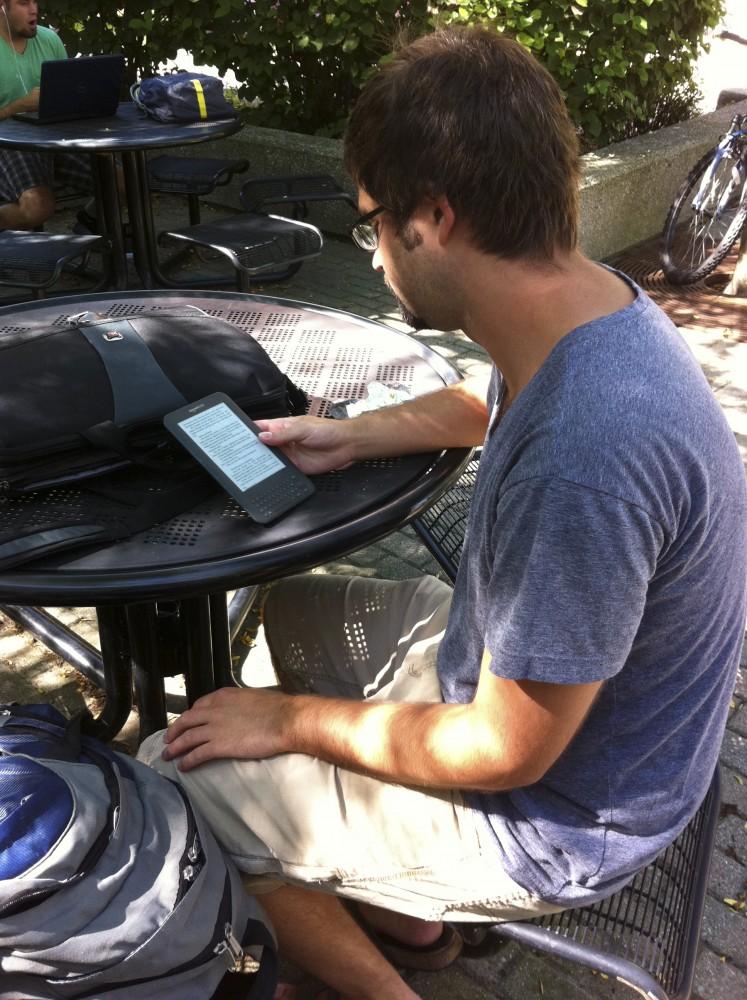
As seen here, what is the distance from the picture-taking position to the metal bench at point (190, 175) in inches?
229

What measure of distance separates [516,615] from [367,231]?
2.44 ft

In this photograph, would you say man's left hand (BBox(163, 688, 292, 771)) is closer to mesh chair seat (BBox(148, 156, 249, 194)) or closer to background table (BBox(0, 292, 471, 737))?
background table (BBox(0, 292, 471, 737))

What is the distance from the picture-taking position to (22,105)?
Answer: 5316 mm

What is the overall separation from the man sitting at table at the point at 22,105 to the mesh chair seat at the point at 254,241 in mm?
995

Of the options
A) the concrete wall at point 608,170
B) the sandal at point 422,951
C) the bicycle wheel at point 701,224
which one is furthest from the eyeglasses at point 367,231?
the bicycle wheel at point 701,224

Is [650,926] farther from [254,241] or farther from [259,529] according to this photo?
[254,241]

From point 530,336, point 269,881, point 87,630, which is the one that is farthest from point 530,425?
point 87,630

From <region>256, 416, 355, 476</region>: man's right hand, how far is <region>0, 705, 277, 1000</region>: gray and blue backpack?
24.1 inches

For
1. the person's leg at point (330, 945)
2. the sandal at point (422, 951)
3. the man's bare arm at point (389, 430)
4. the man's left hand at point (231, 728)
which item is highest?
the man's bare arm at point (389, 430)

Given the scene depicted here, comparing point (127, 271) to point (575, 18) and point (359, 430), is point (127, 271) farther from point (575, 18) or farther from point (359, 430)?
point (359, 430)

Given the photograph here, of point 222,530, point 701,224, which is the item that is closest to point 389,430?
point 222,530

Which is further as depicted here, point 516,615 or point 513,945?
point 513,945

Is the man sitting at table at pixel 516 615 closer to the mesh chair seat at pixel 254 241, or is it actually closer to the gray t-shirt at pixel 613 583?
the gray t-shirt at pixel 613 583

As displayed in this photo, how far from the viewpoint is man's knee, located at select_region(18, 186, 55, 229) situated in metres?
5.49
